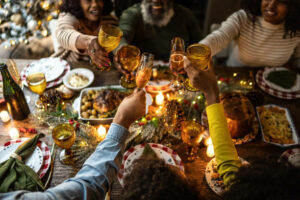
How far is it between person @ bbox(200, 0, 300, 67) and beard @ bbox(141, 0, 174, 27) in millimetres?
823

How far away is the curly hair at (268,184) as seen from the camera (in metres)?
0.97

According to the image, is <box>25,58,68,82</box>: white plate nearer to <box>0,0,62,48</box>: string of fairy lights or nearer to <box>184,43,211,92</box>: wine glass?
<box>184,43,211,92</box>: wine glass

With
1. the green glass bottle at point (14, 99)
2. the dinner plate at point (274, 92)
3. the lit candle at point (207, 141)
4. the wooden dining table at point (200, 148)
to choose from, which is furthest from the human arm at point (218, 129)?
the green glass bottle at point (14, 99)

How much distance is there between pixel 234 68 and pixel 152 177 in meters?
1.58

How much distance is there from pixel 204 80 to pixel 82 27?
1671 millimetres

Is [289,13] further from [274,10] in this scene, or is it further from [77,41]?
[77,41]

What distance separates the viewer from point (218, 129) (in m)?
1.34

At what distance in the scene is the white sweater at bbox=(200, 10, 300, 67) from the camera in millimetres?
2212

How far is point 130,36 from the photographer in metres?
2.74

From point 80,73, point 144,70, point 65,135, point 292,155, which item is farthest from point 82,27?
Result: point 292,155

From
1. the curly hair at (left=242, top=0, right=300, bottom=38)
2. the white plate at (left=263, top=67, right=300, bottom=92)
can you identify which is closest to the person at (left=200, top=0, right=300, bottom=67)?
the curly hair at (left=242, top=0, right=300, bottom=38)

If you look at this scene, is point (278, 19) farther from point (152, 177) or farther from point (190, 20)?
point (152, 177)

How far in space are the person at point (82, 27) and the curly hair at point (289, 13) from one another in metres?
1.45

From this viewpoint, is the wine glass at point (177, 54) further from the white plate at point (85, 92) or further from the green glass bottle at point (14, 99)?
the green glass bottle at point (14, 99)
